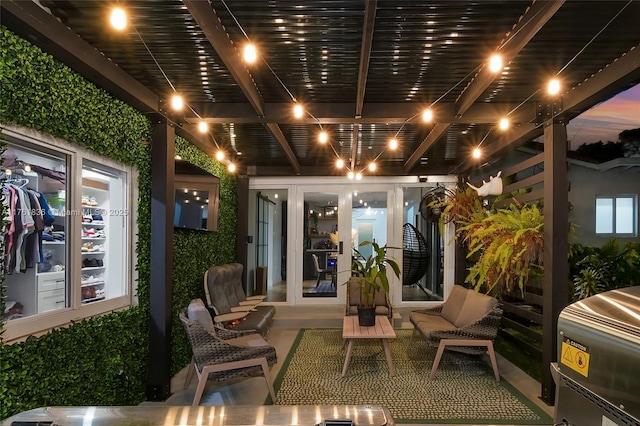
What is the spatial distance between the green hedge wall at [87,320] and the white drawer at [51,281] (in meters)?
0.30

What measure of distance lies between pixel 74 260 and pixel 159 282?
33.1 inches

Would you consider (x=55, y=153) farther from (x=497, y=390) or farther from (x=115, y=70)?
(x=497, y=390)

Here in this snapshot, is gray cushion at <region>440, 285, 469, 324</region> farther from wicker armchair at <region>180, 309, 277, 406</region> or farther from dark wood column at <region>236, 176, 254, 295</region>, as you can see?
dark wood column at <region>236, 176, 254, 295</region>

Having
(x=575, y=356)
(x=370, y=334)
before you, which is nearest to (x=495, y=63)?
(x=575, y=356)

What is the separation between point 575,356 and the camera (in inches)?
36.9

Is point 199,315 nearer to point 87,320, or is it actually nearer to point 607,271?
point 87,320

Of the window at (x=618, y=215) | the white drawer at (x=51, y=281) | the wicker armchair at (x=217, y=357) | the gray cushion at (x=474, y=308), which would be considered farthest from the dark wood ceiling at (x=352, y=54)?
the window at (x=618, y=215)

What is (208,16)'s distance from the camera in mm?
2018

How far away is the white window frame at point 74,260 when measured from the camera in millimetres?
2076

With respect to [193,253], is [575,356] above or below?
above

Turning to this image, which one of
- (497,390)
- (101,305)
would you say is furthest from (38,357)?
(497,390)

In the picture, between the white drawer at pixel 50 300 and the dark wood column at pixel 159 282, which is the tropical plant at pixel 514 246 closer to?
the dark wood column at pixel 159 282

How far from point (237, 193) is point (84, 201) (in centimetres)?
Result: 386

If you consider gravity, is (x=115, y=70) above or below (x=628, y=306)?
above
